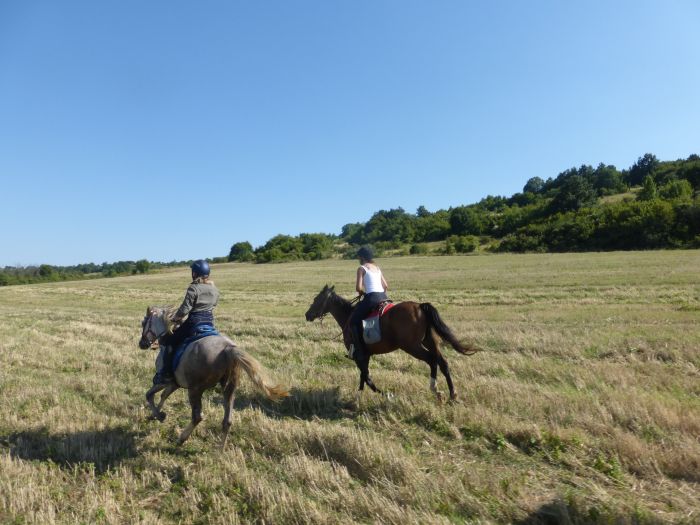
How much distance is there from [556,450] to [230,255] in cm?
11841

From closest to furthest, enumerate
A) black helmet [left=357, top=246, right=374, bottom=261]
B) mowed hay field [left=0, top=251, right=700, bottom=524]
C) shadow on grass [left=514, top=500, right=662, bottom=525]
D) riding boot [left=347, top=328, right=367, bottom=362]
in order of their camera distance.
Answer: shadow on grass [left=514, top=500, right=662, bottom=525]
mowed hay field [left=0, top=251, right=700, bottom=524]
riding boot [left=347, top=328, right=367, bottom=362]
black helmet [left=357, top=246, right=374, bottom=261]

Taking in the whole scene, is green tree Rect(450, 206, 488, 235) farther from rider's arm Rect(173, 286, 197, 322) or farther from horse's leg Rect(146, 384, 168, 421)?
horse's leg Rect(146, 384, 168, 421)

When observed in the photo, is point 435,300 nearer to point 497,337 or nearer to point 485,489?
point 497,337

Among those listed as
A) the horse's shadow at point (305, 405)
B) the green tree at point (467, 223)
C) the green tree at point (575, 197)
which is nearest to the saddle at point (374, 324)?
the horse's shadow at point (305, 405)

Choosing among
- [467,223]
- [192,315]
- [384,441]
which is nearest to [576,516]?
[384,441]

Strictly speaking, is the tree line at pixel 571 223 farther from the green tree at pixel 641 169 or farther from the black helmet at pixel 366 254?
the black helmet at pixel 366 254

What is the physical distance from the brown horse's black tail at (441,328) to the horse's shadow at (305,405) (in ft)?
5.94

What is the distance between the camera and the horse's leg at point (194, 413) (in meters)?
5.30

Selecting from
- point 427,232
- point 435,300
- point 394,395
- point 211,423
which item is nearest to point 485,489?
point 394,395

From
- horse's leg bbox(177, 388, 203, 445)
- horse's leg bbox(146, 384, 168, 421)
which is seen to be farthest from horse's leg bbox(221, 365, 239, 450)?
horse's leg bbox(146, 384, 168, 421)

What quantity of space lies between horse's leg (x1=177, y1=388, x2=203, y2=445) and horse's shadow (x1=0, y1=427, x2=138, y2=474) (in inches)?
22.3

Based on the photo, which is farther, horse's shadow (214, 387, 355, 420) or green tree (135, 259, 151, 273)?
green tree (135, 259, 151, 273)

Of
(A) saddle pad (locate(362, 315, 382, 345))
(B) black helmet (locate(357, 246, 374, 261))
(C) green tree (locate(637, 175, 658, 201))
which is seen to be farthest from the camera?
(C) green tree (locate(637, 175, 658, 201))

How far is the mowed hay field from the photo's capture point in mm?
3688
